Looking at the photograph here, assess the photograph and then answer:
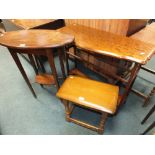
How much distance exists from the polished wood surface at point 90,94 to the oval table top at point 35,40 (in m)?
0.43

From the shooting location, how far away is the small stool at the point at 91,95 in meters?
1.13

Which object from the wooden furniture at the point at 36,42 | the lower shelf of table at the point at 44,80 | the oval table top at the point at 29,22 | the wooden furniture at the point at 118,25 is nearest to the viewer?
the wooden furniture at the point at 36,42

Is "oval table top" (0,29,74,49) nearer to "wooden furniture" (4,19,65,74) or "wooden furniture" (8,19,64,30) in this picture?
"wooden furniture" (4,19,65,74)

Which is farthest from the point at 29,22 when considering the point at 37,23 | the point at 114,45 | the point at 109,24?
the point at 114,45

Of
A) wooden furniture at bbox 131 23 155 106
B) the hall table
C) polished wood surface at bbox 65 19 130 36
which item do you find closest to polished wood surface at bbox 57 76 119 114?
the hall table

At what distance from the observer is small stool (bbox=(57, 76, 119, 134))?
3.70 ft

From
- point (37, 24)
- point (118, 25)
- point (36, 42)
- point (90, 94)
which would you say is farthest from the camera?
point (37, 24)

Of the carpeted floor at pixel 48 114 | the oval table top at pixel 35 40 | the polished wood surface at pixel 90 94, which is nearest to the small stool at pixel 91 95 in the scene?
the polished wood surface at pixel 90 94

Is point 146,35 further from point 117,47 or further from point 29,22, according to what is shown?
point 29,22

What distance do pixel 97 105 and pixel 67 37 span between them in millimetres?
677

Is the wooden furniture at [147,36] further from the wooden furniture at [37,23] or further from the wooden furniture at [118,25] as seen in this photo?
the wooden furniture at [37,23]

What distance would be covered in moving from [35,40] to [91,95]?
719 millimetres

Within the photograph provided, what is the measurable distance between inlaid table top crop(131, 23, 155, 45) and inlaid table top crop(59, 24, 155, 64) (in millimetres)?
244

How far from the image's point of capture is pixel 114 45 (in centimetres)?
123
